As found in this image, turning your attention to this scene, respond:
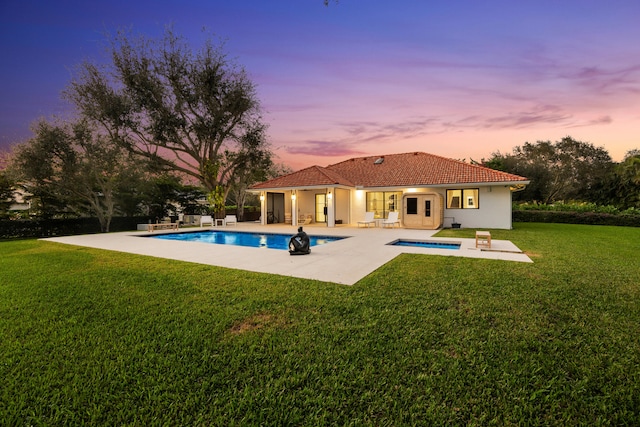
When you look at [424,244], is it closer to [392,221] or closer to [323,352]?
[392,221]

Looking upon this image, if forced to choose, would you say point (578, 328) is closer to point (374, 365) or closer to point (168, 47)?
point (374, 365)

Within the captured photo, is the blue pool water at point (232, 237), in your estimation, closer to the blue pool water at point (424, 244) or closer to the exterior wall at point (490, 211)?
the blue pool water at point (424, 244)

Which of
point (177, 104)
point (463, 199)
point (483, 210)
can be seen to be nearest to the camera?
point (483, 210)

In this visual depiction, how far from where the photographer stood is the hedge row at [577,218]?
19.5 meters

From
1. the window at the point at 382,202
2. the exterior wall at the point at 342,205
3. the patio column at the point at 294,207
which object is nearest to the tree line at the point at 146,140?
the patio column at the point at 294,207

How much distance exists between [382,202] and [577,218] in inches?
565

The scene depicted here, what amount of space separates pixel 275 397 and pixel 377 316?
1.96 m

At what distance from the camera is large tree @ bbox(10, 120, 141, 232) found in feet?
52.6

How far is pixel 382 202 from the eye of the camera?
816 inches

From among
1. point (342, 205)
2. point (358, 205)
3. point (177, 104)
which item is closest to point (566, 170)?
point (358, 205)

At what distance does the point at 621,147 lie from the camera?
34719 mm

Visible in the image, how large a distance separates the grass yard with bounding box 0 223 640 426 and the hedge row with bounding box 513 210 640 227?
65.0 feet

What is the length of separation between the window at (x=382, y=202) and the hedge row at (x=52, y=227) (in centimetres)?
1663

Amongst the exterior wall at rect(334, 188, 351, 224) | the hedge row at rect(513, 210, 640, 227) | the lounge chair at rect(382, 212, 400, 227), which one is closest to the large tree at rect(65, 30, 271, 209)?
the exterior wall at rect(334, 188, 351, 224)
